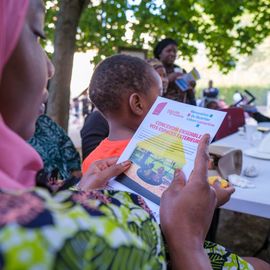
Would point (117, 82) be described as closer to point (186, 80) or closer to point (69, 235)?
point (69, 235)

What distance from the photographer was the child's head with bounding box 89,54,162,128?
5.43ft

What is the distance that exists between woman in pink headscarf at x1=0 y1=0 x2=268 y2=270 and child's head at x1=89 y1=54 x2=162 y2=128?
2.60 feet

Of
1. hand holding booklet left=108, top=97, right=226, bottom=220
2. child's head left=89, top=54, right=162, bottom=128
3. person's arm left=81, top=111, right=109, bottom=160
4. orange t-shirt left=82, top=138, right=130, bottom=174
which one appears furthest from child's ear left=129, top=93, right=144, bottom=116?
person's arm left=81, top=111, right=109, bottom=160

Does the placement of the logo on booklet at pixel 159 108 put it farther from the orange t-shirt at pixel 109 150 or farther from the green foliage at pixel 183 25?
the green foliage at pixel 183 25

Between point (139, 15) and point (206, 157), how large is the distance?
4577 mm

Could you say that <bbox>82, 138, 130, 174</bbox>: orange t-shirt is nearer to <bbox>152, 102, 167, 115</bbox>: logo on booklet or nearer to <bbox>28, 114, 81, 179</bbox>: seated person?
<bbox>28, 114, 81, 179</bbox>: seated person

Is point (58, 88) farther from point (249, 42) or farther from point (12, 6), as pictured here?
point (249, 42)

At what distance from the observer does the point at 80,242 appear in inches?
17.3

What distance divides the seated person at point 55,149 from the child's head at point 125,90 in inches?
11.8

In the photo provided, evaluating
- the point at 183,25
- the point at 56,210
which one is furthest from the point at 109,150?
the point at 183,25

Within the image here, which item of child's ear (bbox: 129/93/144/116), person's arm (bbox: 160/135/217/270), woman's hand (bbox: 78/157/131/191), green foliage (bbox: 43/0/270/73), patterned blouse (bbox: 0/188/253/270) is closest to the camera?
patterned blouse (bbox: 0/188/253/270)

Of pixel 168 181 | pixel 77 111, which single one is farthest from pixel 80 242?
pixel 77 111

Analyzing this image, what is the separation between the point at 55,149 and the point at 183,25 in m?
4.98

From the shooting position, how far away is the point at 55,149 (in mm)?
1774
